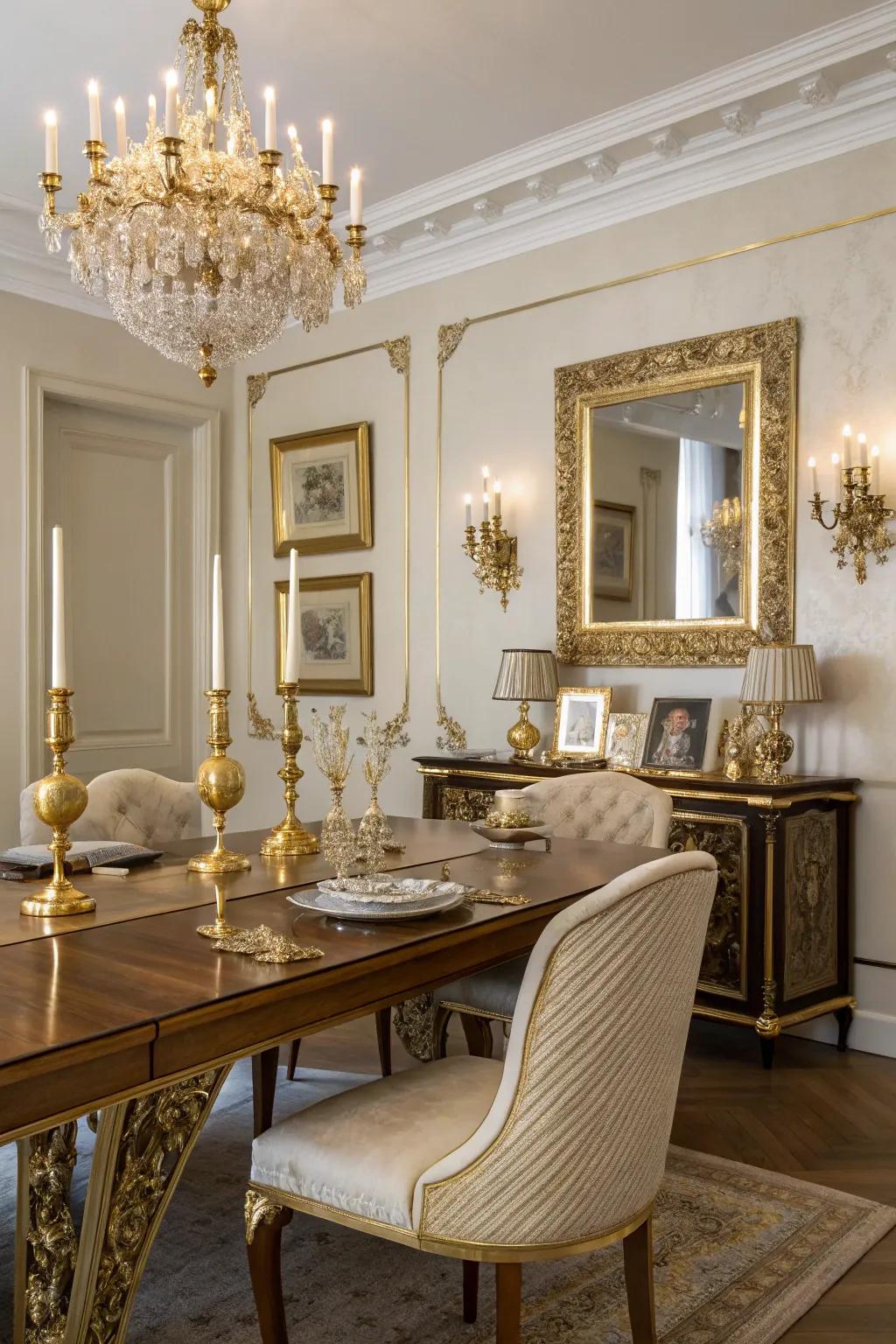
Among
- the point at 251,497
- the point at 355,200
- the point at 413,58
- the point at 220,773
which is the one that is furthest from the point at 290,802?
the point at 251,497

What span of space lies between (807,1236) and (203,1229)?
4.33ft

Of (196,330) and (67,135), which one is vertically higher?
(67,135)

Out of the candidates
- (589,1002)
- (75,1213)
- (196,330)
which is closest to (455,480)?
(196,330)

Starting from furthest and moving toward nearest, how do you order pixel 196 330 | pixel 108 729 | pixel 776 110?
1. pixel 108 729
2. pixel 776 110
3. pixel 196 330

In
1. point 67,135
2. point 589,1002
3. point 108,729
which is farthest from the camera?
point 108,729

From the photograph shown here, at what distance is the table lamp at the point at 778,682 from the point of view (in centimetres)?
369

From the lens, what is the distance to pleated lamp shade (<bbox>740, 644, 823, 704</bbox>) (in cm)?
369

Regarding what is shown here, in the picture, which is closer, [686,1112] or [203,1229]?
[203,1229]

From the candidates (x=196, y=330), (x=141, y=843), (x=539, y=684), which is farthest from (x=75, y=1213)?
(x=539, y=684)

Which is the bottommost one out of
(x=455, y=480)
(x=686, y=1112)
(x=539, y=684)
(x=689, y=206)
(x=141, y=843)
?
(x=686, y=1112)

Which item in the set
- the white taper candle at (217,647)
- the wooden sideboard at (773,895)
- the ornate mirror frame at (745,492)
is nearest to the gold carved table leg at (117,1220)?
the white taper candle at (217,647)

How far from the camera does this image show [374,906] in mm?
2119

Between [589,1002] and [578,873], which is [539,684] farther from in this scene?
[589,1002]

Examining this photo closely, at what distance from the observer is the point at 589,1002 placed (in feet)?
5.35
